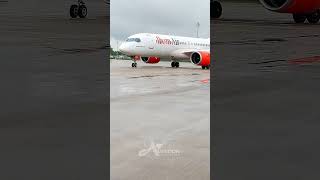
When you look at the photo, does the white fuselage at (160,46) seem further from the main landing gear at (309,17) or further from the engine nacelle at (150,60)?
the main landing gear at (309,17)

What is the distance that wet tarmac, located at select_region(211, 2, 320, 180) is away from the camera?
3562 mm

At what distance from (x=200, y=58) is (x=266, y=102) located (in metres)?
22.1

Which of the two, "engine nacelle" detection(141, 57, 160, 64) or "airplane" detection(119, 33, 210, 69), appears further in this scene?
"engine nacelle" detection(141, 57, 160, 64)

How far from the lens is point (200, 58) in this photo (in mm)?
27938

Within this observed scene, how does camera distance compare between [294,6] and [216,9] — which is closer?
[294,6]
